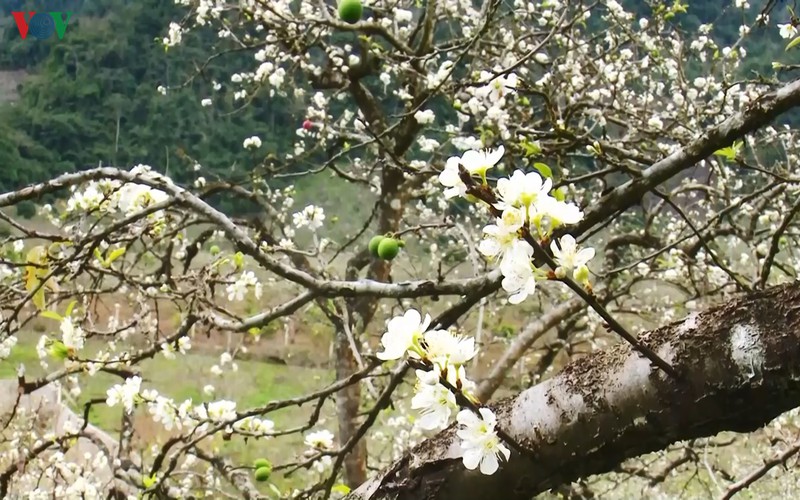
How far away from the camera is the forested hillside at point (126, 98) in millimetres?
7230

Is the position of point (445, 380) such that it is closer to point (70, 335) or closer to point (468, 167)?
point (468, 167)

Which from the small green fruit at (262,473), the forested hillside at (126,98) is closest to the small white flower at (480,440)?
the small green fruit at (262,473)

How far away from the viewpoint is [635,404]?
542mm

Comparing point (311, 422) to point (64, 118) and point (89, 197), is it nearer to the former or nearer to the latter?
point (89, 197)

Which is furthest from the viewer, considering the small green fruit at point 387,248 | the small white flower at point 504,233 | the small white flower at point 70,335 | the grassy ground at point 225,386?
the grassy ground at point 225,386

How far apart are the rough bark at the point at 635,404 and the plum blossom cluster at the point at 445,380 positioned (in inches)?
2.5

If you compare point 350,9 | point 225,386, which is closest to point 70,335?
point 350,9

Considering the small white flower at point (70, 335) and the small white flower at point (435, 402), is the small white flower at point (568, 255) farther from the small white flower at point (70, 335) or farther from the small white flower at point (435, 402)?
the small white flower at point (70, 335)

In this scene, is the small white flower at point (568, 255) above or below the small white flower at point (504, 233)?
below

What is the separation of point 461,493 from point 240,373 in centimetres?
548

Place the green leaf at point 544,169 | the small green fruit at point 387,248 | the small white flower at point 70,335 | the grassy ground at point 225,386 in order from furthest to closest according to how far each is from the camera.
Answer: the grassy ground at point 225,386 → the small white flower at point 70,335 → the small green fruit at point 387,248 → the green leaf at point 544,169

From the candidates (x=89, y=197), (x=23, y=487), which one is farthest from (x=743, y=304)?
(x=23, y=487)

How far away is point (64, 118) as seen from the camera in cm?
730

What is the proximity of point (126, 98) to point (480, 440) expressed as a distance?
7.99 m
